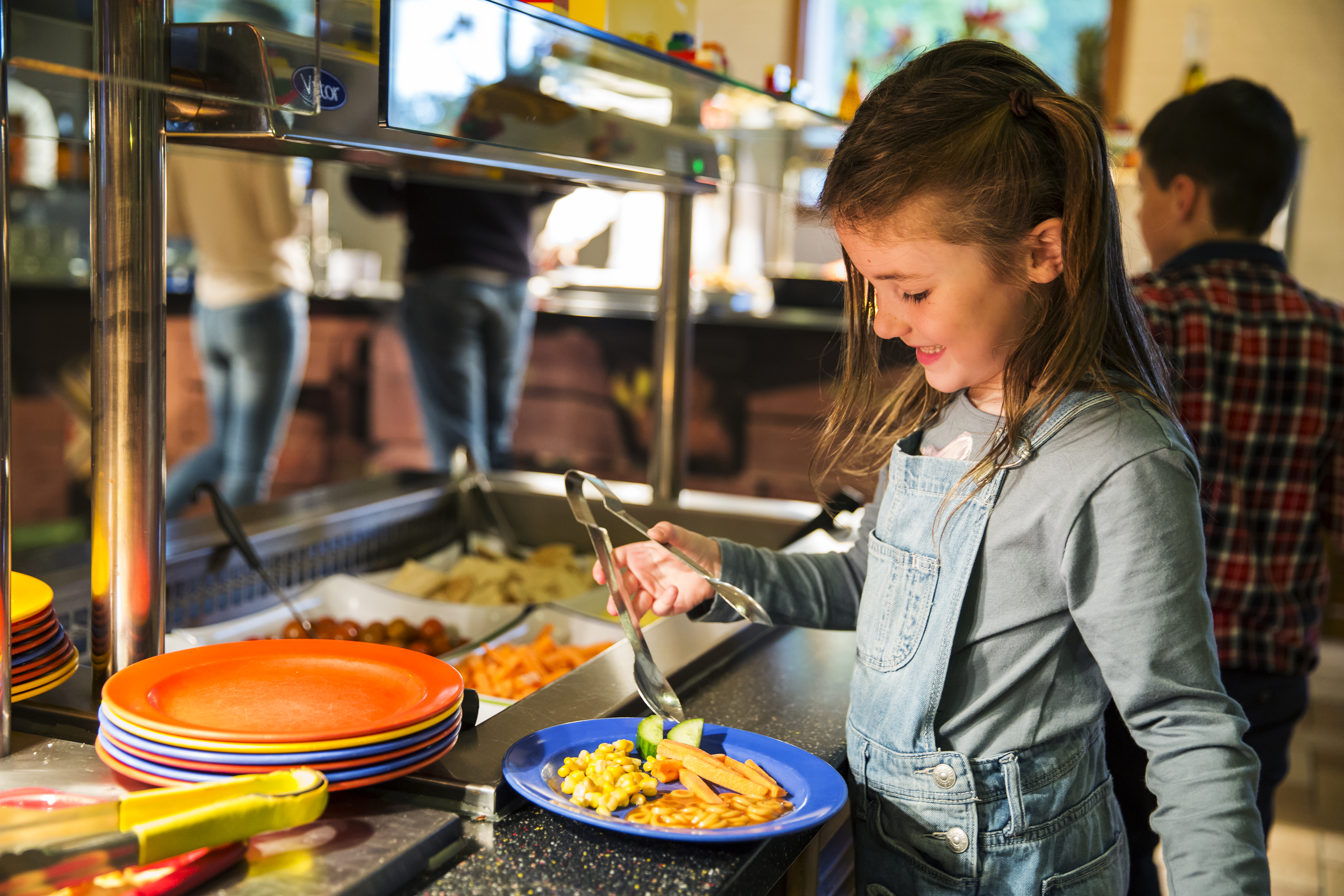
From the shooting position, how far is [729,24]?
17.9 feet

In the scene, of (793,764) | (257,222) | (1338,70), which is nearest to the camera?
(793,764)

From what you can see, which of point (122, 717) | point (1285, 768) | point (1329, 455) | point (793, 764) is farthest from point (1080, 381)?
point (1285, 768)

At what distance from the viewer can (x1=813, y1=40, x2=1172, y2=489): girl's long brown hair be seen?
0.86 m

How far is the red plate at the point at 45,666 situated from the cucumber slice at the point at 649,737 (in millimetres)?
450

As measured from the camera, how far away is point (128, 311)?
2.80 feet

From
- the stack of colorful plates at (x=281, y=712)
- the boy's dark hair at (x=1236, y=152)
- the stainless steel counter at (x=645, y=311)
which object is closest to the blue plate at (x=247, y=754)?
the stack of colorful plates at (x=281, y=712)

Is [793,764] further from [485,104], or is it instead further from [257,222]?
[257,222]

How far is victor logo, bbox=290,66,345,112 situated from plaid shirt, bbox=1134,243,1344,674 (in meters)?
1.04

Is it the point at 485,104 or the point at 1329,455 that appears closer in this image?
the point at 485,104

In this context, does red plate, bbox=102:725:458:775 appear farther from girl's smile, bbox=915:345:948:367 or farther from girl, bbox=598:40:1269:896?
girl's smile, bbox=915:345:948:367

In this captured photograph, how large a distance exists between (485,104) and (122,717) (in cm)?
54

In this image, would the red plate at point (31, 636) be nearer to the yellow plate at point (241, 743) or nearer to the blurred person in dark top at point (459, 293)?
the yellow plate at point (241, 743)

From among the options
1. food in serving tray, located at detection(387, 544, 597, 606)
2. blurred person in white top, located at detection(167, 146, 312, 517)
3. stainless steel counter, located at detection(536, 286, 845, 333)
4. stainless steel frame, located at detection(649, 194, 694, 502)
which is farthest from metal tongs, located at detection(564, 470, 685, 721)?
stainless steel counter, located at detection(536, 286, 845, 333)

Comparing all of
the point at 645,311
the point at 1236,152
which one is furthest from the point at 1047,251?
the point at 645,311
